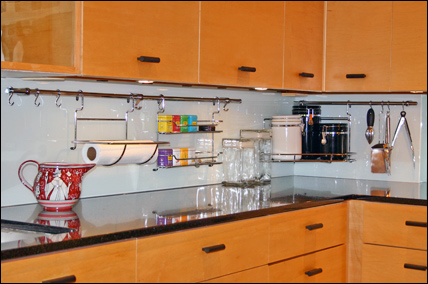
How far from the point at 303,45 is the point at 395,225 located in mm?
913

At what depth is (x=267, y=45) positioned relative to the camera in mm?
2459

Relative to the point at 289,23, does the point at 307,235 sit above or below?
below

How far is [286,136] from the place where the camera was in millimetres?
2875

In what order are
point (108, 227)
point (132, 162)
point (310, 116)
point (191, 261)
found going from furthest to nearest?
point (310, 116) → point (132, 162) → point (191, 261) → point (108, 227)

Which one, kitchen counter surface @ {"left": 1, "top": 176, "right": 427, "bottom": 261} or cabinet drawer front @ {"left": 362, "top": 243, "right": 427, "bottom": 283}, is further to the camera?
cabinet drawer front @ {"left": 362, "top": 243, "right": 427, "bottom": 283}

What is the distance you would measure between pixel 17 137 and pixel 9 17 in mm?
448

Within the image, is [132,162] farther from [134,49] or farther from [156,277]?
[156,277]

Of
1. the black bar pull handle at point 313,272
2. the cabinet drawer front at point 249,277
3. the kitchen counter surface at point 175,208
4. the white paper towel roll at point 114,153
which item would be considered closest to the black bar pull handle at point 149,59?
the white paper towel roll at point 114,153

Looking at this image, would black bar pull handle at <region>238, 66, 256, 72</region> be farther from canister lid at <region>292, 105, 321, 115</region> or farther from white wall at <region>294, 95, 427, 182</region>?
white wall at <region>294, 95, 427, 182</region>

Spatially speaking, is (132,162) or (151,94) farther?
(151,94)

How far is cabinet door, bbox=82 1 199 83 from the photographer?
5.99 ft

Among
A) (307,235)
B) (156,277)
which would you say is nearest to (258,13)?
(307,235)

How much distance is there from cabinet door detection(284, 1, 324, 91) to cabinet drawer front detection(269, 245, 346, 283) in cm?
76

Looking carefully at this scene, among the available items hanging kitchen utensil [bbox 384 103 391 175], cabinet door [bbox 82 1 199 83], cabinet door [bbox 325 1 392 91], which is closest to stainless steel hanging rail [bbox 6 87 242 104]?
cabinet door [bbox 82 1 199 83]
